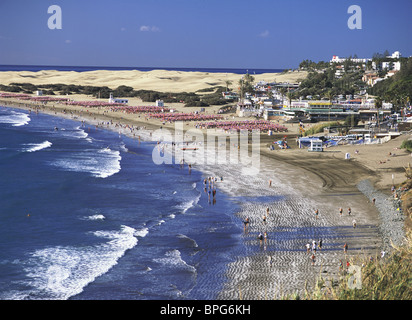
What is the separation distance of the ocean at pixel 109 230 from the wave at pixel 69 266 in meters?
0.05

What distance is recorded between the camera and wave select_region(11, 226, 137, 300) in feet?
71.1

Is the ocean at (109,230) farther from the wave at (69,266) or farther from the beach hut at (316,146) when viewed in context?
the beach hut at (316,146)

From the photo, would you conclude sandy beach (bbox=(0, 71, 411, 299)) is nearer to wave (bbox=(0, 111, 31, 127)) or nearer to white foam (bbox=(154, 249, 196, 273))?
white foam (bbox=(154, 249, 196, 273))

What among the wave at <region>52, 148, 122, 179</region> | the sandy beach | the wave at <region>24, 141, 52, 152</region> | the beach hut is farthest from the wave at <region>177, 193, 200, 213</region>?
the wave at <region>24, 141, 52, 152</region>

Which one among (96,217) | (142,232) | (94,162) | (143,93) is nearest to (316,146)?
(94,162)

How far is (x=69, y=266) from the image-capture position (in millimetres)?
24422

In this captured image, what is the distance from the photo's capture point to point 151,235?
29453 mm

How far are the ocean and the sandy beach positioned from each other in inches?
59.6

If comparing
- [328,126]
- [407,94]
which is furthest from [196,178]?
[407,94]

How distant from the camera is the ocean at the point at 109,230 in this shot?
74.0 feet

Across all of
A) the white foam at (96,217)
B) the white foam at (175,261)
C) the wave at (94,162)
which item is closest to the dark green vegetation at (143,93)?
the wave at (94,162)

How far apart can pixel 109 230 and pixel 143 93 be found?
109719 mm

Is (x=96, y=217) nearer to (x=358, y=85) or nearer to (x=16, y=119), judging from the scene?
(x=16, y=119)
